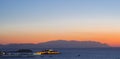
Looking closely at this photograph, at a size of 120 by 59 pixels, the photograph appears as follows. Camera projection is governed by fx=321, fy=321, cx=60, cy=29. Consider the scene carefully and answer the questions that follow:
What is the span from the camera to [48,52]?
172 meters

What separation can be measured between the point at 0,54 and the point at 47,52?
39.2m

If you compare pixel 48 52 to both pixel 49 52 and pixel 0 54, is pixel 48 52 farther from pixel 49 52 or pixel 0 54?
pixel 0 54

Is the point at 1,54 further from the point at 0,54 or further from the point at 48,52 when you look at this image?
the point at 48,52

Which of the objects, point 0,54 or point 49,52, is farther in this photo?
point 49,52

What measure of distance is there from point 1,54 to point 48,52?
3977cm

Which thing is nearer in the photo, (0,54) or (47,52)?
(0,54)

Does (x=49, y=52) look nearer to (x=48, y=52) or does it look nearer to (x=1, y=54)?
(x=48, y=52)

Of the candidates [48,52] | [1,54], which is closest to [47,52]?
[48,52]

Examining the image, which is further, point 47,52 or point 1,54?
point 47,52

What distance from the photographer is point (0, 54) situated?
449 feet

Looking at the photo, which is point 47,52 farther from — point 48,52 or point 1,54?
point 1,54

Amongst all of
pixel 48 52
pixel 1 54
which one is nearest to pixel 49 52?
pixel 48 52

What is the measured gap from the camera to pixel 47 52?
6742 inches

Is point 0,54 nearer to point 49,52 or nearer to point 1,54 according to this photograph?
point 1,54
